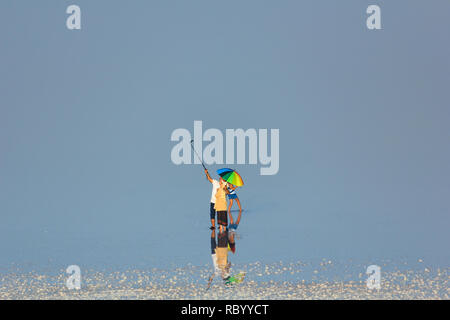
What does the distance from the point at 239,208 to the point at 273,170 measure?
106 cm

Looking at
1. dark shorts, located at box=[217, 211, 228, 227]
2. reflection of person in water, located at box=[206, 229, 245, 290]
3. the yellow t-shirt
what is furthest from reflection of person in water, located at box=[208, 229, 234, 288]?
the yellow t-shirt

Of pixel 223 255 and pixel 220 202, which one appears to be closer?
pixel 223 255

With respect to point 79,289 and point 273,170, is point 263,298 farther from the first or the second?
point 273,170

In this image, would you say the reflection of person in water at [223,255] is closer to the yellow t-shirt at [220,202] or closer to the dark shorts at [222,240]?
the dark shorts at [222,240]

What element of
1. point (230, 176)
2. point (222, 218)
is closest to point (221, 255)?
point (222, 218)

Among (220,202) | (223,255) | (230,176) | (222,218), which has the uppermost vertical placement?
(230,176)

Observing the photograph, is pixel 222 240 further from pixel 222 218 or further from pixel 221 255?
pixel 221 255

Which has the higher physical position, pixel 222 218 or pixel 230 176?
pixel 230 176

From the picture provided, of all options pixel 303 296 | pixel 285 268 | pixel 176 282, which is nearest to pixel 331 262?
pixel 285 268

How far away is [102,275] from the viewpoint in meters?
10.1

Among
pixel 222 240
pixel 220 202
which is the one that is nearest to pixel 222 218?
pixel 220 202

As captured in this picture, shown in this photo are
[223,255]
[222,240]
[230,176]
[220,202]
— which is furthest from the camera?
[230,176]

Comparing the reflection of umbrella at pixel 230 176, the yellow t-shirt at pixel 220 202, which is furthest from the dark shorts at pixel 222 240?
the reflection of umbrella at pixel 230 176

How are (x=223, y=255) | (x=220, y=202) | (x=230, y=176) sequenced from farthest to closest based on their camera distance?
(x=230, y=176), (x=220, y=202), (x=223, y=255)
